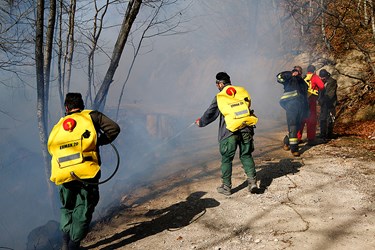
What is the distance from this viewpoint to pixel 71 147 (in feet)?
11.1

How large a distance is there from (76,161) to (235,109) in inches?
94.8

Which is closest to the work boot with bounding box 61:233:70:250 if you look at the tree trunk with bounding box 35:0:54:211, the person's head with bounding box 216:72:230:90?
the person's head with bounding box 216:72:230:90

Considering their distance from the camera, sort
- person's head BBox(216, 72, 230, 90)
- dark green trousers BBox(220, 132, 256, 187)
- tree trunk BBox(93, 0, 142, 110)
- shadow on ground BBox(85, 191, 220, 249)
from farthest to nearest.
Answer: tree trunk BBox(93, 0, 142, 110) < person's head BBox(216, 72, 230, 90) < dark green trousers BBox(220, 132, 256, 187) < shadow on ground BBox(85, 191, 220, 249)

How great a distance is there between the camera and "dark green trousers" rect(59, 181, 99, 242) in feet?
11.4

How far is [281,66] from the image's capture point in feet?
62.7

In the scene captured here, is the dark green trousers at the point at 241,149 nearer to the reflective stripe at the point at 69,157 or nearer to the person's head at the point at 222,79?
the person's head at the point at 222,79

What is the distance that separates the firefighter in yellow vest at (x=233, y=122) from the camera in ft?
15.5

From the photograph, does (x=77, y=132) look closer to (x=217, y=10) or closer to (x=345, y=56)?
(x=345, y=56)

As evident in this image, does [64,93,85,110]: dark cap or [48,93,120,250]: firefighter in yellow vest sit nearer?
[48,93,120,250]: firefighter in yellow vest

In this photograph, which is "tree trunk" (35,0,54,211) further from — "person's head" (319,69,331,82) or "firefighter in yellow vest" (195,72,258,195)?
"person's head" (319,69,331,82)

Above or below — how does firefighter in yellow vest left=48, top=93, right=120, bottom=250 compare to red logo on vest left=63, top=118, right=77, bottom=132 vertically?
below

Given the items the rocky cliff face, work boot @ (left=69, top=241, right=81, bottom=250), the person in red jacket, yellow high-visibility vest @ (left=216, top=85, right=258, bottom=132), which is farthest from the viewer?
the rocky cliff face

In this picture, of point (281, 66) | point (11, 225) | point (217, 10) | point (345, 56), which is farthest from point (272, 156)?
point (217, 10)

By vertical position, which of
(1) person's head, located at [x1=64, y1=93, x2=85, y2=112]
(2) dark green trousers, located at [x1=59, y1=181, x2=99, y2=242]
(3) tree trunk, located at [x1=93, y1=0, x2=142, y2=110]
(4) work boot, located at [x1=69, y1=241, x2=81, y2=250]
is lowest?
(4) work boot, located at [x1=69, y1=241, x2=81, y2=250]
